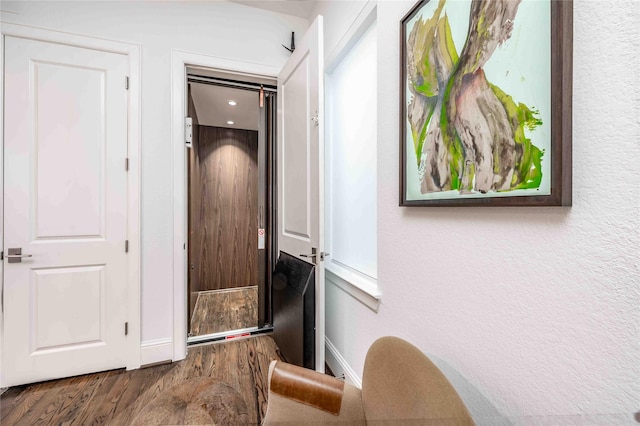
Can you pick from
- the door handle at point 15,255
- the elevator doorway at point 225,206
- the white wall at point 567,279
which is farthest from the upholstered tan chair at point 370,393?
the elevator doorway at point 225,206

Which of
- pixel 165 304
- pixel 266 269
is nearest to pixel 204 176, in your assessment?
pixel 266 269

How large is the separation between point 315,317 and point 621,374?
128 centimetres

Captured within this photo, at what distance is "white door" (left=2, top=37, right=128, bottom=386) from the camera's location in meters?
1.76

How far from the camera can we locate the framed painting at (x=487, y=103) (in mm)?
617

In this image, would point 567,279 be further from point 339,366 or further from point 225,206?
point 225,206

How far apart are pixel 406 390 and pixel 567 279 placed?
503 millimetres

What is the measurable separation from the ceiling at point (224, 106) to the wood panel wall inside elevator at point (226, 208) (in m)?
0.22

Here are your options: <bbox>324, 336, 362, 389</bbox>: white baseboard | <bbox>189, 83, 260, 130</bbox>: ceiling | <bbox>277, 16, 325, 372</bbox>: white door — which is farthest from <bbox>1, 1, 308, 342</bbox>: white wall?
<bbox>324, 336, 362, 389</bbox>: white baseboard

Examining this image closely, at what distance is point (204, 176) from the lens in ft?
12.4

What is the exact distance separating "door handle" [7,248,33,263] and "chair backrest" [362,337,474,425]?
2252 mm

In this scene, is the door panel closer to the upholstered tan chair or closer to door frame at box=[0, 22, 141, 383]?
door frame at box=[0, 22, 141, 383]

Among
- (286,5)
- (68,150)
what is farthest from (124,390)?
(286,5)

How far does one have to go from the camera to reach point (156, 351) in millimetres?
2018

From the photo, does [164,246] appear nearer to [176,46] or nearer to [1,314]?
[1,314]
